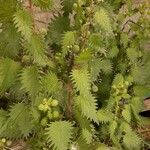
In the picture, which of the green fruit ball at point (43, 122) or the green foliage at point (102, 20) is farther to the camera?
the green fruit ball at point (43, 122)

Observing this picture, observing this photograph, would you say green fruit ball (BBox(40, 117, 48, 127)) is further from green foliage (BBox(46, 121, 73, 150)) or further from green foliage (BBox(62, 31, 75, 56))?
green foliage (BBox(62, 31, 75, 56))

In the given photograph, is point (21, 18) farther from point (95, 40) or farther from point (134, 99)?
point (134, 99)

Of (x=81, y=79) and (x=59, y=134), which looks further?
(x=59, y=134)

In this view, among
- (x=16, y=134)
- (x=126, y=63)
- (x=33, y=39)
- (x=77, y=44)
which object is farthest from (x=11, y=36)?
(x=126, y=63)

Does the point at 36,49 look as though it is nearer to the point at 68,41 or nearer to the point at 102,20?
→ the point at 68,41

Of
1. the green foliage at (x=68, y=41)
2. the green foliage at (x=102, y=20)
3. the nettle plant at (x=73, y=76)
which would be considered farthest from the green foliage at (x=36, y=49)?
the green foliage at (x=102, y=20)

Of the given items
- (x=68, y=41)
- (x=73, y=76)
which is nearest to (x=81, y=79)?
(x=73, y=76)

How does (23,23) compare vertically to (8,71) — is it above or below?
above

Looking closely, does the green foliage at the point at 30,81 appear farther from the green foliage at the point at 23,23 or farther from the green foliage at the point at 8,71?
the green foliage at the point at 23,23
